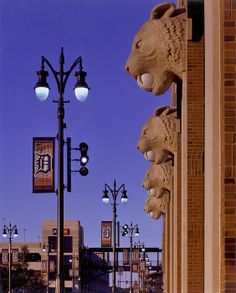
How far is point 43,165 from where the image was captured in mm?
15289

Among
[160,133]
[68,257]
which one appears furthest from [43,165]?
[68,257]

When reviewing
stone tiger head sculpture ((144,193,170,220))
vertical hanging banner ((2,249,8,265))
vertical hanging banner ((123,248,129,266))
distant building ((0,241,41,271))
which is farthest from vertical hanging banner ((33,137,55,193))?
vertical hanging banner ((2,249,8,265))

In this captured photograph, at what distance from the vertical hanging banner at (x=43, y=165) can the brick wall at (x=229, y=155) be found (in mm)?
8427

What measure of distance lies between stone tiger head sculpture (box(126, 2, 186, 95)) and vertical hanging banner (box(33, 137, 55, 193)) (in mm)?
3427

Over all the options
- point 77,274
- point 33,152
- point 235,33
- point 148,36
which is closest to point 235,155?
point 235,33

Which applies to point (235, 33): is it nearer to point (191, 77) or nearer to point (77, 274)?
point (191, 77)

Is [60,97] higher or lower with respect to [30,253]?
higher

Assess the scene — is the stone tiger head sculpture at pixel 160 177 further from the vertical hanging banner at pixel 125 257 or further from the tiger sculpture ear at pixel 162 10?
the vertical hanging banner at pixel 125 257

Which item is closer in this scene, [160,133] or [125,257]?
[160,133]

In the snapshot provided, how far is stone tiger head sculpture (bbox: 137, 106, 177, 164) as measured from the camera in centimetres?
1598

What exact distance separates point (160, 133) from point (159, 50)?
431 cm

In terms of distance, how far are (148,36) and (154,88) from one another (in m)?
1.00

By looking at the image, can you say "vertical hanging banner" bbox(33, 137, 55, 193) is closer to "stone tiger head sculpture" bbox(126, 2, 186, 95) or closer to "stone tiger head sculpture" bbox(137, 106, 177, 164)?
"stone tiger head sculpture" bbox(137, 106, 177, 164)

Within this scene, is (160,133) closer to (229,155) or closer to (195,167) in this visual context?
(195,167)
